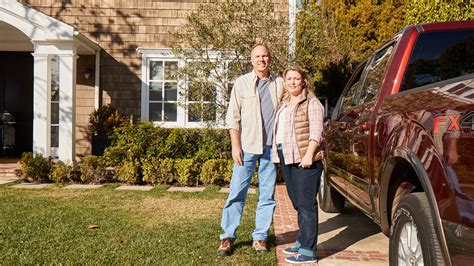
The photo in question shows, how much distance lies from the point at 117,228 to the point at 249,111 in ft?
6.80

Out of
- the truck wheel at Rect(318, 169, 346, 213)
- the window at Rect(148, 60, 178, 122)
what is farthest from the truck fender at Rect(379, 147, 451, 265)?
the window at Rect(148, 60, 178, 122)

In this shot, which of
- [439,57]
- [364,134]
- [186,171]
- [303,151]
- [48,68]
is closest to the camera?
[439,57]

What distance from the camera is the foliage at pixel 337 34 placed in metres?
8.93

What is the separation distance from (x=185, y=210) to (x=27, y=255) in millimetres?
2348

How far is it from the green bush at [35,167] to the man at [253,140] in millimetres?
5532

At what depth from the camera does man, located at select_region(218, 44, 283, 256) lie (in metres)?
3.93

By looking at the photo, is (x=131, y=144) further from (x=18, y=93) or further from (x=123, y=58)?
(x=18, y=93)

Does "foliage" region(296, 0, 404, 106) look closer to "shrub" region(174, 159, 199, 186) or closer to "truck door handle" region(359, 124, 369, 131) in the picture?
"shrub" region(174, 159, 199, 186)

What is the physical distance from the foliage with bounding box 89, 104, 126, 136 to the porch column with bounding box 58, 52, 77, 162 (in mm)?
1168

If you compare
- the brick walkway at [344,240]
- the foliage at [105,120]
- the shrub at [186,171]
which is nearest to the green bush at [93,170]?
the shrub at [186,171]

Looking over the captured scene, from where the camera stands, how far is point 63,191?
24.1 ft

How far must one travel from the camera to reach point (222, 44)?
8453 mm

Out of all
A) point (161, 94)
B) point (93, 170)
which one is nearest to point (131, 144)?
point (93, 170)

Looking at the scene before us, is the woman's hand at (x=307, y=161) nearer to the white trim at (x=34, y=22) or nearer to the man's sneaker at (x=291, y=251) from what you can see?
the man's sneaker at (x=291, y=251)
